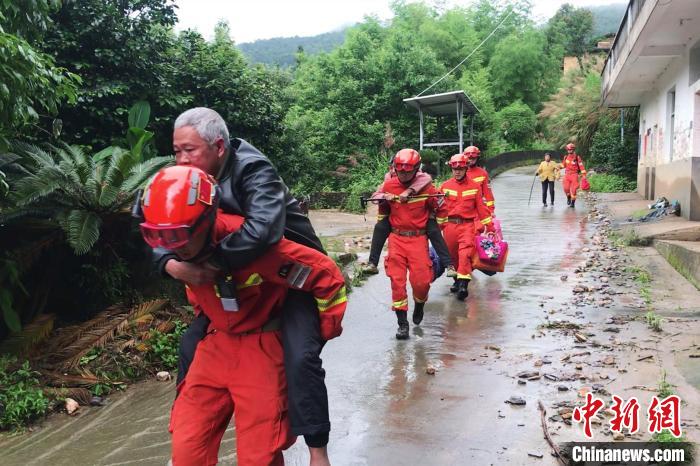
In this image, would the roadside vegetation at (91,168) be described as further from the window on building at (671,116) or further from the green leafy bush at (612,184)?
the green leafy bush at (612,184)

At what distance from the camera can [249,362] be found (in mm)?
2641

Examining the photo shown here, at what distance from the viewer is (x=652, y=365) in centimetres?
512

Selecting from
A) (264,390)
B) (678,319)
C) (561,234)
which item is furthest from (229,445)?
(561,234)

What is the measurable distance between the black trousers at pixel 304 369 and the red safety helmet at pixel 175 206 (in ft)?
2.11

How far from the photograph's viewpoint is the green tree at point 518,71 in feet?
157

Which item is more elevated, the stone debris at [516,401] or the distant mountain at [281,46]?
the distant mountain at [281,46]

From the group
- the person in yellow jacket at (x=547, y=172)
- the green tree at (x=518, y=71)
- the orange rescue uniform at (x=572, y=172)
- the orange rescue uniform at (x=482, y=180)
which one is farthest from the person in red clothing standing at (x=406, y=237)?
the green tree at (x=518, y=71)

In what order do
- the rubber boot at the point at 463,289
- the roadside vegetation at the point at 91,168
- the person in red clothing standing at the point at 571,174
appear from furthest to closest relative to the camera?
the person in red clothing standing at the point at 571,174, the rubber boot at the point at 463,289, the roadside vegetation at the point at 91,168

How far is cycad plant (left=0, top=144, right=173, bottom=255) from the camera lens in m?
5.44

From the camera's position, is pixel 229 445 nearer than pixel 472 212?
Yes

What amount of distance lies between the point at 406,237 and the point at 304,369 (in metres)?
4.15

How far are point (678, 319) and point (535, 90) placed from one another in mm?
45991

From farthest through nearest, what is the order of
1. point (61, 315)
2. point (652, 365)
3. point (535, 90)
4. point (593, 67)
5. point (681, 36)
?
1. point (535, 90)
2. point (593, 67)
3. point (681, 36)
4. point (61, 315)
5. point (652, 365)

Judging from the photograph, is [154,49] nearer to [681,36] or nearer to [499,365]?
[499,365]
